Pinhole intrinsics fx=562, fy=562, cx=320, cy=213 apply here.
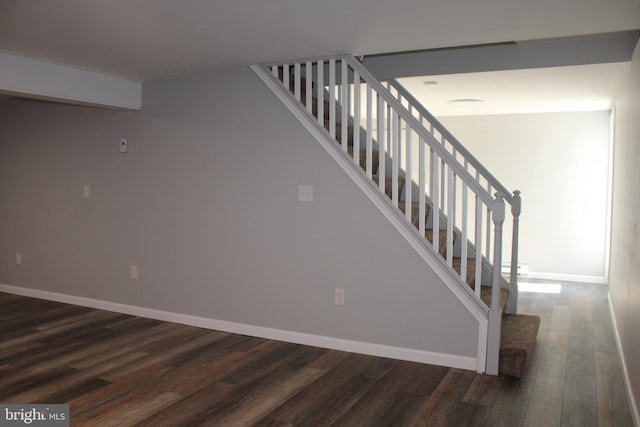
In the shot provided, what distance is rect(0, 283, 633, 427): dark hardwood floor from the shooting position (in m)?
2.92

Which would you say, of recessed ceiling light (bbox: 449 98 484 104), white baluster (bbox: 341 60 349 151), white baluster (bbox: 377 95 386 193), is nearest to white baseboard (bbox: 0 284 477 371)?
white baluster (bbox: 377 95 386 193)

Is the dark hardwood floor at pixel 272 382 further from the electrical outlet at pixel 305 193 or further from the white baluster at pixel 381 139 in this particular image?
the white baluster at pixel 381 139

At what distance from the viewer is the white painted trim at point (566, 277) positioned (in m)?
6.88

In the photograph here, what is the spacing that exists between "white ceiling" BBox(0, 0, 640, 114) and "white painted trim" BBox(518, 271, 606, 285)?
3400mm

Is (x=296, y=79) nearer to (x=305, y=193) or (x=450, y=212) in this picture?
(x=305, y=193)

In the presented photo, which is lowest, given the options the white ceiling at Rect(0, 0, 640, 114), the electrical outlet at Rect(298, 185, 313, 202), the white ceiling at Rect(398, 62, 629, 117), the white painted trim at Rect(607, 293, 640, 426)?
the white painted trim at Rect(607, 293, 640, 426)

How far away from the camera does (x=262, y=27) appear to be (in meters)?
3.21

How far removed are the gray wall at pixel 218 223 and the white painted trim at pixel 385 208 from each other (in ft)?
0.18

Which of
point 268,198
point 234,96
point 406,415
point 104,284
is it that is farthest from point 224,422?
point 104,284

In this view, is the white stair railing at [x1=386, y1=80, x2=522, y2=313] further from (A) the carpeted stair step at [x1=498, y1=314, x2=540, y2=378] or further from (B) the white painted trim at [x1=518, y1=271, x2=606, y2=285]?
(B) the white painted trim at [x1=518, y1=271, x2=606, y2=285]

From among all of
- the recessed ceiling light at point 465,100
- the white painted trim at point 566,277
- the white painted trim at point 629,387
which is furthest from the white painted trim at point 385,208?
the white painted trim at point 566,277

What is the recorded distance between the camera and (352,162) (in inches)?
155

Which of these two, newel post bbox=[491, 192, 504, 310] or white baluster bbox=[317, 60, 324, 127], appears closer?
newel post bbox=[491, 192, 504, 310]

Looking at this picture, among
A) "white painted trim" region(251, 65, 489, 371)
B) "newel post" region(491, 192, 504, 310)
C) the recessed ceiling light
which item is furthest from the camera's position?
the recessed ceiling light
